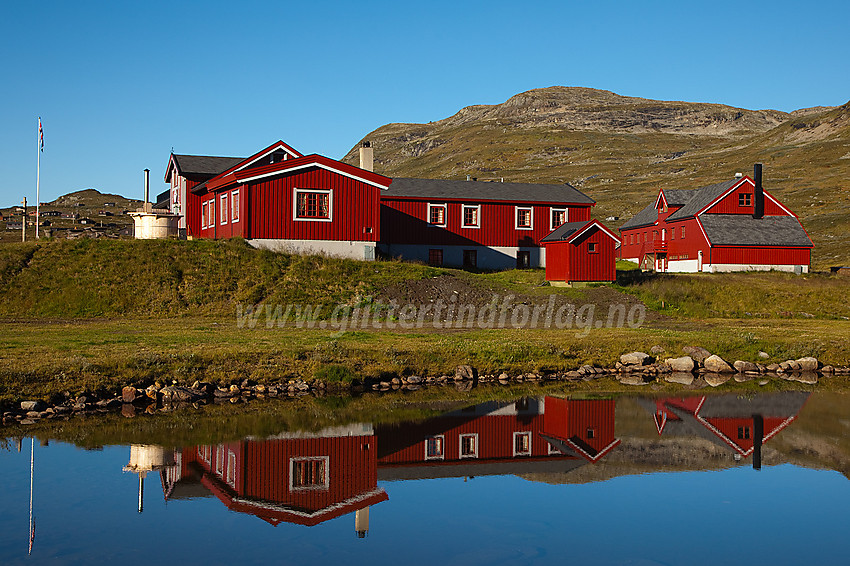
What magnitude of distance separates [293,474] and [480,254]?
4084 cm

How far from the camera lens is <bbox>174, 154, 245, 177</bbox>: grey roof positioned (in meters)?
52.5

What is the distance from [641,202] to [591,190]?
29.5m

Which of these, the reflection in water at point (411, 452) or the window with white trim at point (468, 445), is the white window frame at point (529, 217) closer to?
the reflection in water at point (411, 452)

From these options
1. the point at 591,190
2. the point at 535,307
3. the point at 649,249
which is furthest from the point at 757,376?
the point at 591,190

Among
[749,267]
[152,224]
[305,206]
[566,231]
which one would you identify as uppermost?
[305,206]

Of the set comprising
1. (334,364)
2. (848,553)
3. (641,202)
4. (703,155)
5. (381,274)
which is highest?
(703,155)

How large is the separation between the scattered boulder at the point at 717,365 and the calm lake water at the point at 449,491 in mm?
5942

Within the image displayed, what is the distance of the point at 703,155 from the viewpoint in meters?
199

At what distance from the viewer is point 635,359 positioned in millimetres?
26969

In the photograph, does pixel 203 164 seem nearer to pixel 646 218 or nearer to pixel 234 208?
pixel 234 208

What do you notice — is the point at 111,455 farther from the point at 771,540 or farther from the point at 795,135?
the point at 795,135

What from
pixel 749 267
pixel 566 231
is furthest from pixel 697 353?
pixel 749 267

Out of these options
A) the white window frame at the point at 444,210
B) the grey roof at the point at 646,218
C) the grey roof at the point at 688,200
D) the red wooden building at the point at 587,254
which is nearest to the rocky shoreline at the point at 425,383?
the red wooden building at the point at 587,254

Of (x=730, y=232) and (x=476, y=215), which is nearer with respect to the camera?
(x=476, y=215)
